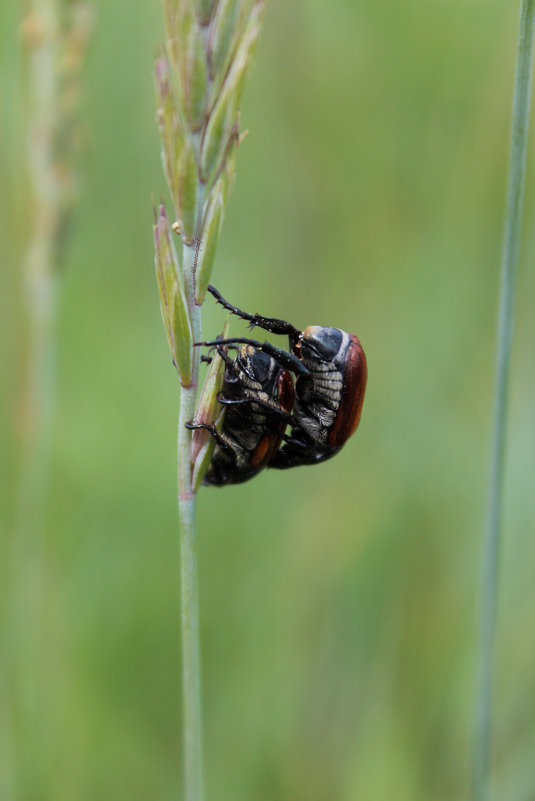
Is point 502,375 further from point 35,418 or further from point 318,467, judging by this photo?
point 318,467

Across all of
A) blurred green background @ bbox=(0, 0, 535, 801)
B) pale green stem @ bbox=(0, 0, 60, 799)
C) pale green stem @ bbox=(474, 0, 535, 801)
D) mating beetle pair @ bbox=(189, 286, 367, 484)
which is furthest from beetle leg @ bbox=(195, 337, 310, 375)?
blurred green background @ bbox=(0, 0, 535, 801)

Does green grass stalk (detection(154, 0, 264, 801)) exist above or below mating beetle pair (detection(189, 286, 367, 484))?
above

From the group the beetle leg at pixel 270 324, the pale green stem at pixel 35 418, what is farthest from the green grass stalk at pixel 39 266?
the beetle leg at pixel 270 324

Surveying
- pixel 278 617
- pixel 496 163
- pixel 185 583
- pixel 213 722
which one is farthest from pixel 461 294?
pixel 185 583

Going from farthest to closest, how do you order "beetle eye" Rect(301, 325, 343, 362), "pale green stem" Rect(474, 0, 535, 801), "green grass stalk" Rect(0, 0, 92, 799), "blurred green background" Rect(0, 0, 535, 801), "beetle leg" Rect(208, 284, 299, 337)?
"blurred green background" Rect(0, 0, 535, 801)
"beetle eye" Rect(301, 325, 343, 362)
"green grass stalk" Rect(0, 0, 92, 799)
"beetle leg" Rect(208, 284, 299, 337)
"pale green stem" Rect(474, 0, 535, 801)

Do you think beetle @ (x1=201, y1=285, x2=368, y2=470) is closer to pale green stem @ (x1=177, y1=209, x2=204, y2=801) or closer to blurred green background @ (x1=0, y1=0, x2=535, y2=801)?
blurred green background @ (x1=0, y1=0, x2=535, y2=801)

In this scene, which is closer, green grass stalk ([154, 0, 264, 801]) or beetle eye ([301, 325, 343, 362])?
green grass stalk ([154, 0, 264, 801])

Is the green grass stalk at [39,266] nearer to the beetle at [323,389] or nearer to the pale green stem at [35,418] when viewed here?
the pale green stem at [35,418]
